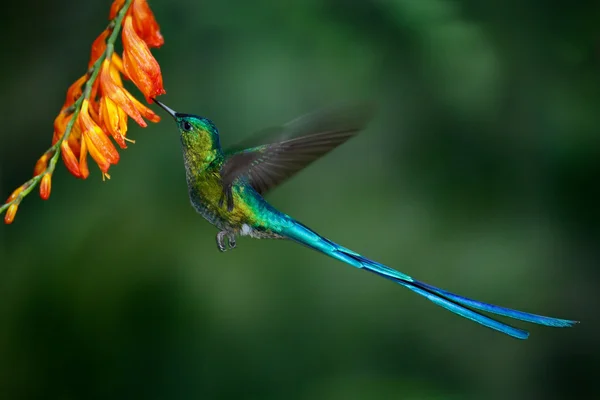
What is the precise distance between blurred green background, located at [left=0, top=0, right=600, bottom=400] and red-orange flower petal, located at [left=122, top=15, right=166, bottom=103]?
Answer: 1.51m

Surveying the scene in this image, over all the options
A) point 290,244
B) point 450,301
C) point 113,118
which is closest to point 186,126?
point 113,118

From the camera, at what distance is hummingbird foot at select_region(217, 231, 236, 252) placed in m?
1.92

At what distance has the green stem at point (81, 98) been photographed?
154 centimetres

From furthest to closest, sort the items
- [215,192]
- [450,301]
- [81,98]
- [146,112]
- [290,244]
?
[290,244]
[215,192]
[146,112]
[81,98]
[450,301]

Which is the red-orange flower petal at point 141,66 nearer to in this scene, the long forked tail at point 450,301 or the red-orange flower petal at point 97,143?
the red-orange flower petal at point 97,143

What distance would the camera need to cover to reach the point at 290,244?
435cm

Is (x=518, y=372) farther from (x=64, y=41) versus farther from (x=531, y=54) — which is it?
(x=64, y=41)

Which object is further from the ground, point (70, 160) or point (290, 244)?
point (290, 244)

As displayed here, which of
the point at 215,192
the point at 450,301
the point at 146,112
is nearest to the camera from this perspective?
the point at 450,301

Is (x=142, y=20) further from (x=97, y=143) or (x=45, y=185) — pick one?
(x=45, y=185)

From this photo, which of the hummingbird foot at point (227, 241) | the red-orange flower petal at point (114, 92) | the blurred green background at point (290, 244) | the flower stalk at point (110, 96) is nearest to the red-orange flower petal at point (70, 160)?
the flower stalk at point (110, 96)

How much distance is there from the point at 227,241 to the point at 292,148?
319mm

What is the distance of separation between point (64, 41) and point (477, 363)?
2776mm

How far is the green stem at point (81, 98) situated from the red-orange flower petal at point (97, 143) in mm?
53
